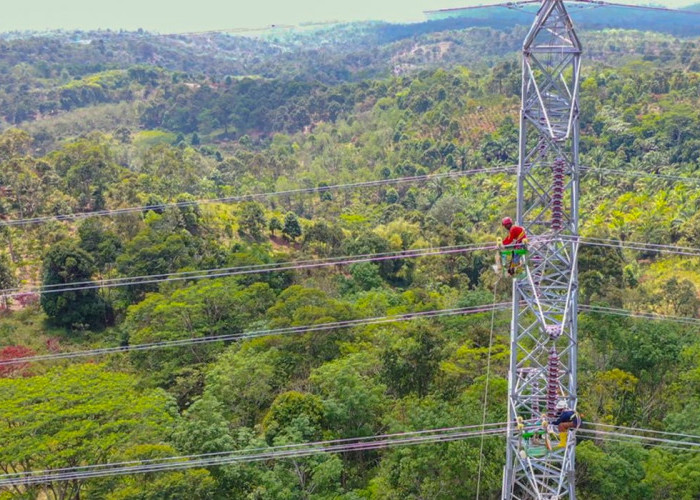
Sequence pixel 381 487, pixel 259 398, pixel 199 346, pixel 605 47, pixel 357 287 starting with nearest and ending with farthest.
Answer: pixel 381 487 < pixel 259 398 < pixel 199 346 < pixel 357 287 < pixel 605 47

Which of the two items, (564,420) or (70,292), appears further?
(70,292)

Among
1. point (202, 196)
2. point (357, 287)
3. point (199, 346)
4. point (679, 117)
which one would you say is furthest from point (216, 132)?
point (199, 346)

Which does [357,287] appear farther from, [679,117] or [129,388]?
[679,117]

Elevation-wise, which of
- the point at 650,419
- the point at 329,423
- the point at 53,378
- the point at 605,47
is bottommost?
the point at 650,419

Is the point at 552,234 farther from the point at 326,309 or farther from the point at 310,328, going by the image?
the point at 326,309

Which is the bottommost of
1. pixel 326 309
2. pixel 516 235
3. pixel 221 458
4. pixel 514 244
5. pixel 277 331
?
pixel 221 458

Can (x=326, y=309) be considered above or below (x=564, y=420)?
below

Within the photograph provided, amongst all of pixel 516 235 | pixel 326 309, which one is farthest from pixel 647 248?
pixel 516 235

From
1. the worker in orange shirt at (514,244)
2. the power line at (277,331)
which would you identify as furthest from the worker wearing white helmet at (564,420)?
the power line at (277,331)
